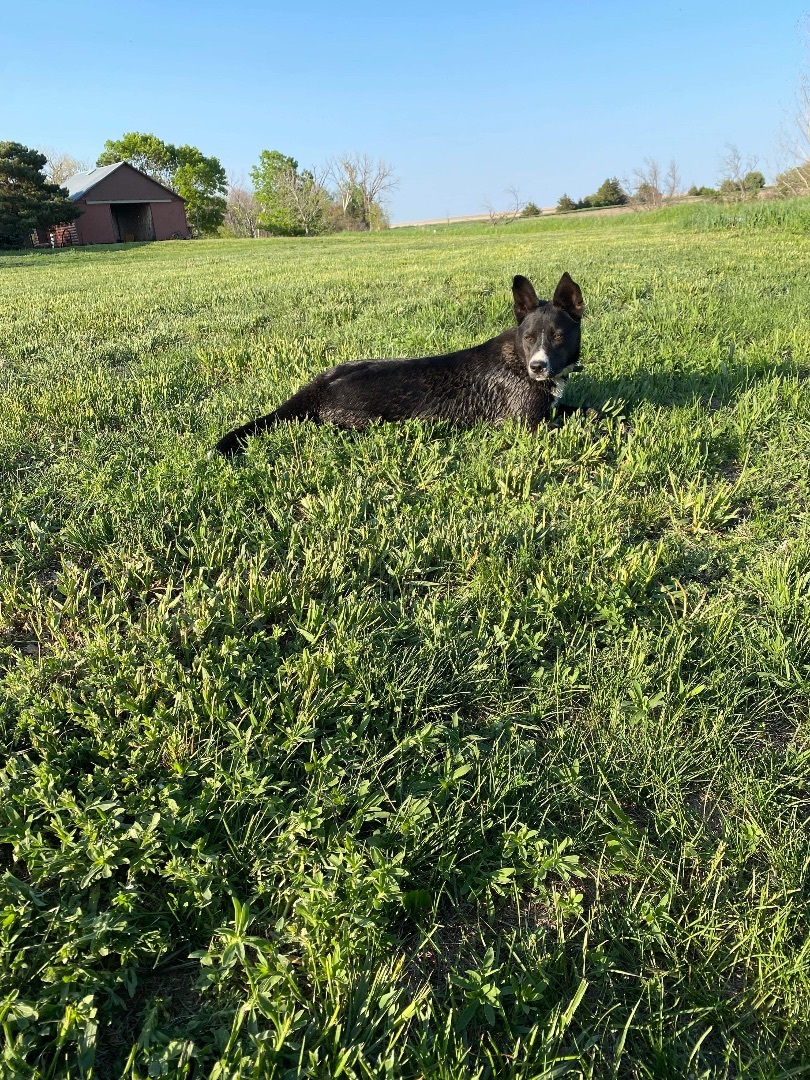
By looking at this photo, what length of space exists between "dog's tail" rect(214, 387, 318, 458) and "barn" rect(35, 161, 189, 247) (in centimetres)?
6112

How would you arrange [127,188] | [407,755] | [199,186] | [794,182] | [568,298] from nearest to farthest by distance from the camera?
[407,755]
[568,298]
[794,182]
[127,188]
[199,186]

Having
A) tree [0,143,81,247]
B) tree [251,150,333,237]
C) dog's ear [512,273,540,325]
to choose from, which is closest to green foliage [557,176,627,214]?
tree [251,150,333,237]

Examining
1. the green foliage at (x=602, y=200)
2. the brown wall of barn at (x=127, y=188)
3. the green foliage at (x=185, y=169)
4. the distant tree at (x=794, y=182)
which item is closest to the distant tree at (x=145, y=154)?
the green foliage at (x=185, y=169)

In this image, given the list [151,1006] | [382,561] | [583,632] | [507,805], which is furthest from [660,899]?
[382,561]

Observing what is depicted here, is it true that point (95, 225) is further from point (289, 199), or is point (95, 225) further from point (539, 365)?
point (539, 365)

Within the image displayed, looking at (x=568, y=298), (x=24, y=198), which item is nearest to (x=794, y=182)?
(x=568, y=298)

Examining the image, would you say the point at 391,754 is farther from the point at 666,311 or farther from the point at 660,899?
the point at 666,311

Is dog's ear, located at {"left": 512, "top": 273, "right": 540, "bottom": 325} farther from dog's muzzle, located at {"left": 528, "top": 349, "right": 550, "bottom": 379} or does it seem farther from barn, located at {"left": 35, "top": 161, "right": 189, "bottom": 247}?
barn, located at {"left": 35, "top": 161, "right": 189, "bottom": 247}

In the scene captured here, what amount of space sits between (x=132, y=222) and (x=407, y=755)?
73.0 metres

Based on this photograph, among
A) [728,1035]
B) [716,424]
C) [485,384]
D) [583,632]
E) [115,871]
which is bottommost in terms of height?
[728,1035]

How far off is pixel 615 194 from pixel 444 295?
71.9 m

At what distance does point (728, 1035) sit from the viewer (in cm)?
138

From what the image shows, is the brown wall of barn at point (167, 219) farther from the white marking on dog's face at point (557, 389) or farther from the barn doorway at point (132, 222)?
the white marking on dog's face at point (557, 389)

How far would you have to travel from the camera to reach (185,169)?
240 ft
